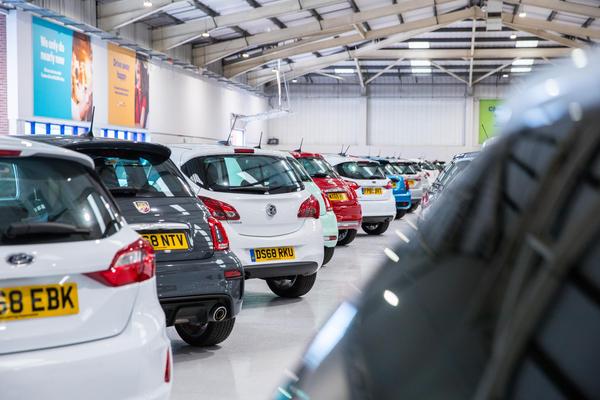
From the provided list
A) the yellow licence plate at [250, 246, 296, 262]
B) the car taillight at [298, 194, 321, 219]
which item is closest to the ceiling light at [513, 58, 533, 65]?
the car taillight at [298, 194, 321, 219]

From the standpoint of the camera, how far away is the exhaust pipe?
525cm

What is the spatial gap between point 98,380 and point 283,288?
523cm

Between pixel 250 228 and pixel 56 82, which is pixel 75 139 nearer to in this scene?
pixel 250 228

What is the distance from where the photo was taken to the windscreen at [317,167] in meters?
11.8

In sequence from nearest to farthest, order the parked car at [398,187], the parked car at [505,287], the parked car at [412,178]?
the parked car at [505,287], the parked car at [398,187], the parked car at [412,178]

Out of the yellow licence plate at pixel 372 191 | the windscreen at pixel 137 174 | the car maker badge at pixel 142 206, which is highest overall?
the windscreen at pixel 137 174

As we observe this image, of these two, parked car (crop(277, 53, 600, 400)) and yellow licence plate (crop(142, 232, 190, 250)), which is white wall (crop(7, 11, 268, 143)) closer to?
yellow licence plate (crop(142, 232, 190, 250))

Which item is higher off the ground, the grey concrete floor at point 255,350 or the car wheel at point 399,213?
the grey concrete floor at point 255,350

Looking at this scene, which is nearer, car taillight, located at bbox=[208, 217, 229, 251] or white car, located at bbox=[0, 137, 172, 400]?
white car, located at bbox=[0, 137, 172, 400]

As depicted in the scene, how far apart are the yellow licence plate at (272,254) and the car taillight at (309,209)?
347mm

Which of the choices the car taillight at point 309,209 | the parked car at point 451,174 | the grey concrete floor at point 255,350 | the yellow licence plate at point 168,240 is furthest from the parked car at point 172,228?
the parked car at point 451,174

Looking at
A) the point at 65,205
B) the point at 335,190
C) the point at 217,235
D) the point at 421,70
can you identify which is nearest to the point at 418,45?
the point at 421,70

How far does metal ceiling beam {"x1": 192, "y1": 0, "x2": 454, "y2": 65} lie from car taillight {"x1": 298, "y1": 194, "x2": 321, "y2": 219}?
1763 cm

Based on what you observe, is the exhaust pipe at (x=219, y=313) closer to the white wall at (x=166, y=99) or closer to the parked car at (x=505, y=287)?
the parked car at (x=505, y=287)
